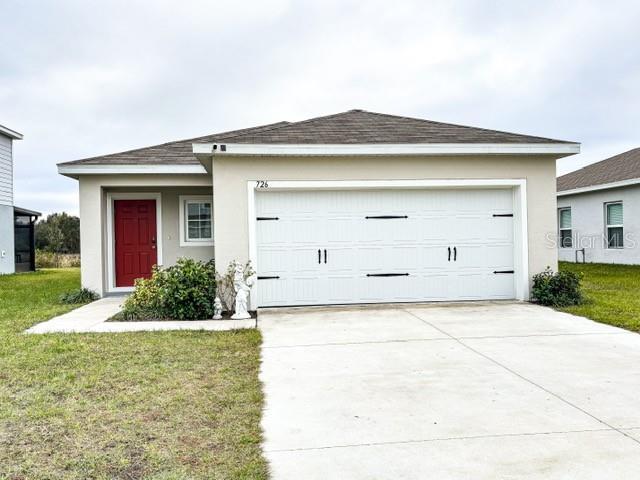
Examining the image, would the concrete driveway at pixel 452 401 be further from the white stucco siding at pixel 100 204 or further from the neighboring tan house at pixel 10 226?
the neighboring tan house at pixel 10 226

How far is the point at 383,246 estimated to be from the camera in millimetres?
9531

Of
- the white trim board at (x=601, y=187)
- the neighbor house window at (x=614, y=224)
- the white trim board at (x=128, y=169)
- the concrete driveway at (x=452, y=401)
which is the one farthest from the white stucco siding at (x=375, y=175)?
the neighbor house window at (x=614, y=224)

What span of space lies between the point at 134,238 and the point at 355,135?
20.4 ft

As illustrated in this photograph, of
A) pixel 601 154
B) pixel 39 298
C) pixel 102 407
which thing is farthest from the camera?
pixel 601 154

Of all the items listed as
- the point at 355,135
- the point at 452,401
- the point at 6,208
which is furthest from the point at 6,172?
the point at 452,401

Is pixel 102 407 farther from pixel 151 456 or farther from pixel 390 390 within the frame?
pixel 390 390

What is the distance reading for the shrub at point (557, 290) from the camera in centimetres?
910

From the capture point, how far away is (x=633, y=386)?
457 centimetres

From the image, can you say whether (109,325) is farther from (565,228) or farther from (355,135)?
(565,228)

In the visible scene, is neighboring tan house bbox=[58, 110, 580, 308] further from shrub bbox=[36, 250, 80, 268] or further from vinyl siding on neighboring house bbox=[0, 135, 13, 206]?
shrub bbox=[36, 250, 80, 268]

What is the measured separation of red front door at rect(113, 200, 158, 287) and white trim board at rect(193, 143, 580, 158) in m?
4.53

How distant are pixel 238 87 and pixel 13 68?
701cm

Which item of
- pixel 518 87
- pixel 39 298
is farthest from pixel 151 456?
pixel 518 87

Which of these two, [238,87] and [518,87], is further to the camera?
[238,87]
